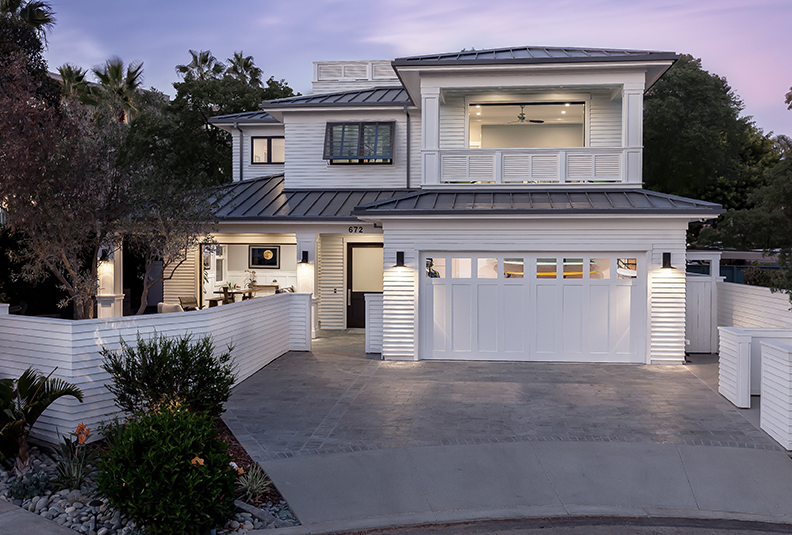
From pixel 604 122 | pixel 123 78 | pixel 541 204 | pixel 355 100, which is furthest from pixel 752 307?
pixel 123 78

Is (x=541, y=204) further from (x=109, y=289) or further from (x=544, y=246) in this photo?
(x=109, y=289)

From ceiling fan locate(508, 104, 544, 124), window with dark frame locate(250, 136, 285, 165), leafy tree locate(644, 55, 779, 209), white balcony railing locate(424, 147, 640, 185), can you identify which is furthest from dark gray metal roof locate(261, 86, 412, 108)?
leafy tree locate(644, 55, 779, 209)

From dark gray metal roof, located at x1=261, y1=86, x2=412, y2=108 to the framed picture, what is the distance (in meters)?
4.18

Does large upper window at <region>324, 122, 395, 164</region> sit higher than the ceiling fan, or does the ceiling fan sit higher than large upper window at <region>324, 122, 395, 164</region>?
the ceiling fan

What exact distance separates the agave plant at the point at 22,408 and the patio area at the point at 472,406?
89.2 inches

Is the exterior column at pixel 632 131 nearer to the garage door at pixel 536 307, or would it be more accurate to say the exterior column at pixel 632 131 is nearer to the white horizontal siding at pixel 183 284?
the garage door at pixel 536 307

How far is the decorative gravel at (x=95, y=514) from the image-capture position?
5438 millimetres

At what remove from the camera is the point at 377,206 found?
41.3 feet

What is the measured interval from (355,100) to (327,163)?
2096 mm

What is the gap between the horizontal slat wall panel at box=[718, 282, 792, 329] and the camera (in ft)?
34.5

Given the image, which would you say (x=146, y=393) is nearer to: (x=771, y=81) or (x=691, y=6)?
(x=691, y=6)

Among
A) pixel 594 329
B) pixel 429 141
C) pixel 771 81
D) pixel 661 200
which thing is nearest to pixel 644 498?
pixel 594 329

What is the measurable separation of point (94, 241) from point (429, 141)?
7683mm

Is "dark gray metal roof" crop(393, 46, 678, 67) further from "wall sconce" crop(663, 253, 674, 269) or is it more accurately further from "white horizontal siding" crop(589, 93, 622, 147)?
"wall sconce" crop(663, 253, 674, 269)
